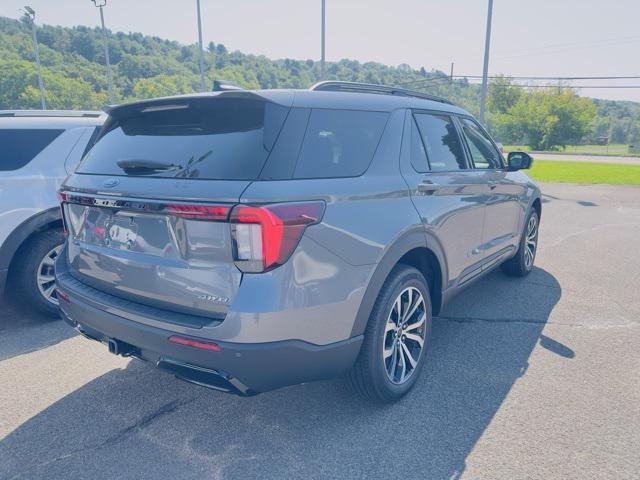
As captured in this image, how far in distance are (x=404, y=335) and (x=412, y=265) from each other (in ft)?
1.60

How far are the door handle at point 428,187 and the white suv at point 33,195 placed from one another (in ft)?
10.4

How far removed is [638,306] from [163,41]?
129216 mm

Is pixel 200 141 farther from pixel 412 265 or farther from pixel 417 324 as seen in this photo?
pixel 417 324

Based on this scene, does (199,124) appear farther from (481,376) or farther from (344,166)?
(481,376)

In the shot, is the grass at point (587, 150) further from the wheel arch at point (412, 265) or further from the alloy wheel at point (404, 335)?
the alloy wheel at point (404, 335)

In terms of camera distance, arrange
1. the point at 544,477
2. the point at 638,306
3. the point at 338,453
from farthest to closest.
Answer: the point at 638,306, the point at 338,453, the point at 544,477

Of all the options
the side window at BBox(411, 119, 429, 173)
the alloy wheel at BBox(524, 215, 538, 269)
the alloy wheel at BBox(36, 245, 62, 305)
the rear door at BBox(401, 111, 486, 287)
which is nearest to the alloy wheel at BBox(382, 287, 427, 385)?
the rear door at BBox(401, 111, 486, 287)

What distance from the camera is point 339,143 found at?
8.12 ft

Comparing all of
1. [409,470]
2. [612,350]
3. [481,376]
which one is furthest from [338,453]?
[612,350]

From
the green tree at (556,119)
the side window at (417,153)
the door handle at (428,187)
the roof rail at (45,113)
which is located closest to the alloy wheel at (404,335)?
the door handle at (428,187)

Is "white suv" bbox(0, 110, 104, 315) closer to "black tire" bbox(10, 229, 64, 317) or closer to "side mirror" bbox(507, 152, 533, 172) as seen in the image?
"black tire" bbox(10, 229, 64, 317)

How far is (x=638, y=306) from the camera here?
461 cm

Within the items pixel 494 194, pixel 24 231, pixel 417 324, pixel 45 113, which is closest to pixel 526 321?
pixel 494 194

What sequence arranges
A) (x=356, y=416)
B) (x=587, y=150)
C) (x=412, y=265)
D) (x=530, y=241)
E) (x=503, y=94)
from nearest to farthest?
(x=356, y=416) < (x=412, y=265) < (x=530, y=241) < (x=587, y=150) < (x=503, y=94)
